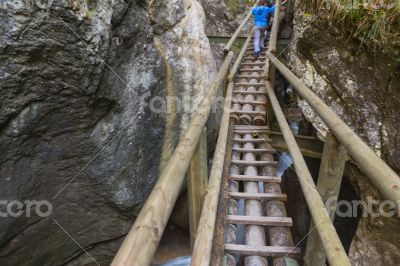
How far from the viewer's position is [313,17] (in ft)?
18.4

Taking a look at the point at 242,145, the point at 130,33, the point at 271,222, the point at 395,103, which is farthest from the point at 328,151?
the point at 130,33

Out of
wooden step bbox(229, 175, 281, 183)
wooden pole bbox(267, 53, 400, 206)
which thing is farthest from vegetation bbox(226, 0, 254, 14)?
wooden pole bbox(267, 53, 400, 206)

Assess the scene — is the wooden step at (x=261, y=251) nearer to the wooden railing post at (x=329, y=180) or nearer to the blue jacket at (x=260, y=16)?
the wooden railing post at (x=329, y=180)

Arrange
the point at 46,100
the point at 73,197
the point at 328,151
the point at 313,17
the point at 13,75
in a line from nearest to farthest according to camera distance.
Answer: the point at 328,151 → the point at 13,75 → the point at 46,100 → the point at 73,197 → the point at 313,17

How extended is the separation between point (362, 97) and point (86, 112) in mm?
4187

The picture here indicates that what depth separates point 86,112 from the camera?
3.96 metres

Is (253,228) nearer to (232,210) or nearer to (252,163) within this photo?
(232,210)

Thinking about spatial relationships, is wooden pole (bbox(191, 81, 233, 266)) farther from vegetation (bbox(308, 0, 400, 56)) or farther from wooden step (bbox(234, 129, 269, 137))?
vegetation (bbox(308, 0, 400, 56))

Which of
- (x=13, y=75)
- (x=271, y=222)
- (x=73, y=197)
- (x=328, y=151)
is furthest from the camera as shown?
→ (x=73, y=197)

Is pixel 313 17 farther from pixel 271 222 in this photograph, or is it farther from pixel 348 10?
pixel 271 222

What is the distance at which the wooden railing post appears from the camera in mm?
2236

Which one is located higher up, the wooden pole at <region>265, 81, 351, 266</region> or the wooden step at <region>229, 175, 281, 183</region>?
the wooden pole at <region>265, 81, 351, 266</region>

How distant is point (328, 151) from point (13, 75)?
3.07 metres

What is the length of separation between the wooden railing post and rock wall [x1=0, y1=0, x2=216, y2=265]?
112 inches
